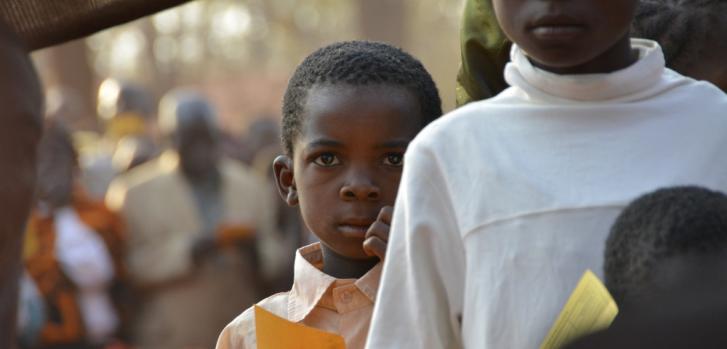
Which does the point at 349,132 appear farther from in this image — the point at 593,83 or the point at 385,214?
the point at 593,83

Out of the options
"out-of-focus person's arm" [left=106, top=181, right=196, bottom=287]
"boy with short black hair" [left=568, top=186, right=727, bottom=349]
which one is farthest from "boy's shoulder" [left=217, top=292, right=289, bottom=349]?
"out-of-focus person's arm" [left=106, top=181, right=196, bottom=287]

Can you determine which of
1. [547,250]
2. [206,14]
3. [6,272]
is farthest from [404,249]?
[206,14]

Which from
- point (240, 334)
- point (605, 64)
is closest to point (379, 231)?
point (240, 334)

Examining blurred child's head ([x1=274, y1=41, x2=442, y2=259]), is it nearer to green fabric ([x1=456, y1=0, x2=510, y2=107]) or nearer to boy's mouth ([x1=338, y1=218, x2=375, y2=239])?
boy's mouth ([x1=338, y1=218, x2=375, y2=239])

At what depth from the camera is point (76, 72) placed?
19.0 meters

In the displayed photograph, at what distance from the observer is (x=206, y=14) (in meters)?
32.5

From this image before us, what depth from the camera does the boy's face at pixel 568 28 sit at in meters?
2.71

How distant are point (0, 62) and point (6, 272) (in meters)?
0.27

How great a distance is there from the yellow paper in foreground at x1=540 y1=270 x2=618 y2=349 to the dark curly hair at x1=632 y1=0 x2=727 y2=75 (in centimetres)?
110

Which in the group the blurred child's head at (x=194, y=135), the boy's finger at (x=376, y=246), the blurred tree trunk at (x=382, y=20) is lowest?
the blurred tree trunk at (x=382, y=20)

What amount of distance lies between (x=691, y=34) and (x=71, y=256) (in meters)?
5.71

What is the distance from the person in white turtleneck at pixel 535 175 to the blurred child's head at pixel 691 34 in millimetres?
683

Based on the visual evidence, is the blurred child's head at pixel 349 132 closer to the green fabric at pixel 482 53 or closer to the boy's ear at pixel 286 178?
the boy's ear at pixel 286 178

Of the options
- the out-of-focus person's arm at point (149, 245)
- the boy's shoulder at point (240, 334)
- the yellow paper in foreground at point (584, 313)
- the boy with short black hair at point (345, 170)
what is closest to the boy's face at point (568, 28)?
the yellow paper in foreground at point (584, 313)
